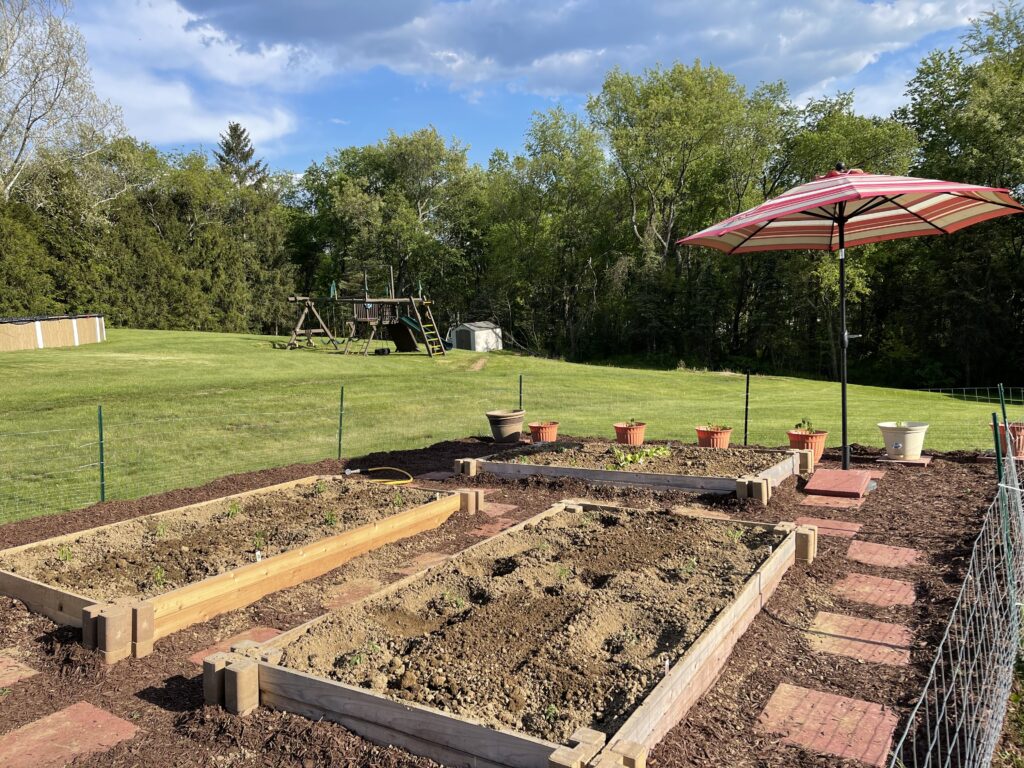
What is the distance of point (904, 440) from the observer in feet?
26.9

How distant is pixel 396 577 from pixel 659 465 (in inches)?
147

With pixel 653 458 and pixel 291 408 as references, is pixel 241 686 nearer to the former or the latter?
pixel 653 458

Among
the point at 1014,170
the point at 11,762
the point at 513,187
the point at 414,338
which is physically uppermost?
the point at 513,187

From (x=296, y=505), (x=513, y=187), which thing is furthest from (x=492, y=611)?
(x=513, y=187)

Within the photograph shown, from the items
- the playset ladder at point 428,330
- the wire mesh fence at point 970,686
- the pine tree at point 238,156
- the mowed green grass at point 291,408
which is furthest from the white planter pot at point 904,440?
the pine tree at point 238,156

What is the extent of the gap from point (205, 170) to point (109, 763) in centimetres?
4948

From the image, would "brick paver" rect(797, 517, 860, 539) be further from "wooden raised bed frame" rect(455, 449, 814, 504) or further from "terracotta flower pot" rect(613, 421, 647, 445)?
"terracotta flower pot" rect(613, 421, 647, 445)

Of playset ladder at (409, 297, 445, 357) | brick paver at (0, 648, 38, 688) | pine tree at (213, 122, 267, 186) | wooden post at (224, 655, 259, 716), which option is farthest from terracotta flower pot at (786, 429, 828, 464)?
pine tree at (213, 122, 267, 186)

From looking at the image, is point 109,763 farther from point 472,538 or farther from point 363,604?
point 472,538

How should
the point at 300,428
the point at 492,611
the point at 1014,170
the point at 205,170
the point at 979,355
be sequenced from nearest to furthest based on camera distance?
the point at 492,611 < the point at 300,428 < the point at 1014,170 < the point at 979,355 < the point at 205,170

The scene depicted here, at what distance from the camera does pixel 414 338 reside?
25.8 metres

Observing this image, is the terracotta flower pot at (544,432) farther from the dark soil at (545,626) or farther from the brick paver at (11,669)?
the brick paver at (11,669)

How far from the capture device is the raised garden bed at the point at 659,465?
6.80m

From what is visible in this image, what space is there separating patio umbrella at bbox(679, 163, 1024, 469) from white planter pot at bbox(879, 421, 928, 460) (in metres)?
0.57
